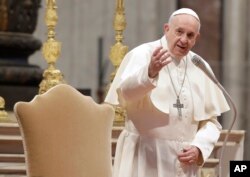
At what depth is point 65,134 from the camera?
7.39 metres

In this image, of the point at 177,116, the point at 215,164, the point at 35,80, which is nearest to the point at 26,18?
the point at 35,80

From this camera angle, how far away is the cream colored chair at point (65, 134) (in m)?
7.28

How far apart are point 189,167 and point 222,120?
4.07 meters

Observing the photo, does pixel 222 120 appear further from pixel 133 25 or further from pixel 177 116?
pixel 177 116

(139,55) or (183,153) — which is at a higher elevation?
(139,55)

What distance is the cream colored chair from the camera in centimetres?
728

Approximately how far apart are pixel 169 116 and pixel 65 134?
0.59 metres

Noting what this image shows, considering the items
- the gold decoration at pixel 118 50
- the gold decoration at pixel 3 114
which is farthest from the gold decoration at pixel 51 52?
the gold decoration at pixel 118 50

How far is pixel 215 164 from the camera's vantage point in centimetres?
899

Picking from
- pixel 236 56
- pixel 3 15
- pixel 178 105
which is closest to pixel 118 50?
pixel 3 15

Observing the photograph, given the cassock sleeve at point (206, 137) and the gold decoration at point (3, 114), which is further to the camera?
the gold decoration at point (3, 114)

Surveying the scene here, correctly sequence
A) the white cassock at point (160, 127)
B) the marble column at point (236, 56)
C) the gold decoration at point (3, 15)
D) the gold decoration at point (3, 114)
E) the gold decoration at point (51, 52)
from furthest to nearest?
the marble column at point (236, 56)
the gold decoration at point (3, 15)
the gold decoration at point (51, 52)
the gold decoration at point (3, 114)
the white cassock at point (160, 127)

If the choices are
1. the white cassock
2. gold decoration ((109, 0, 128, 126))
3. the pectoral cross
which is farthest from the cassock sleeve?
gold decoration ((109, 0, 128, 126))

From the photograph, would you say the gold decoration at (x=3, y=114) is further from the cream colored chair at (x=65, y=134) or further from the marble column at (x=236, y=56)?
the marble column at (x=236, y=56)
